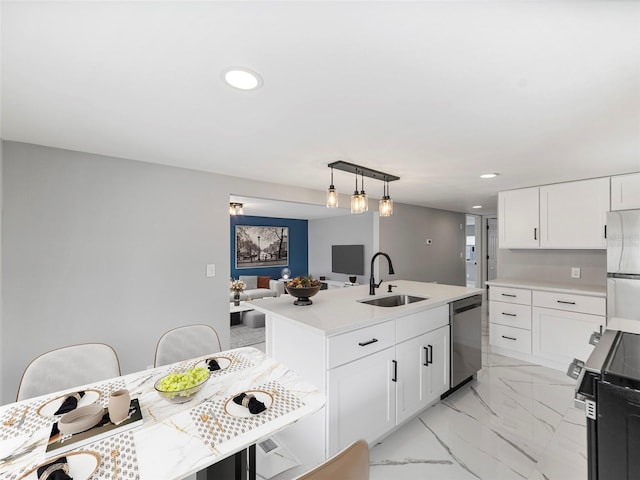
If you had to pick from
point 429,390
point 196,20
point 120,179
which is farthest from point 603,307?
point 120,179

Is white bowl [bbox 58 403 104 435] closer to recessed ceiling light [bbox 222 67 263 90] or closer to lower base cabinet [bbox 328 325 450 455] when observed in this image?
lower base cabinet [bbox 328 325 450 455]

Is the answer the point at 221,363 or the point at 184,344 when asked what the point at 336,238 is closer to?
the point at 184,344

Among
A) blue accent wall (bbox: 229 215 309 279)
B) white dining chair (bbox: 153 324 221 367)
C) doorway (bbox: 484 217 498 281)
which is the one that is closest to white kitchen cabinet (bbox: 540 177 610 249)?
doorway (bbox: 484 217 498 281)

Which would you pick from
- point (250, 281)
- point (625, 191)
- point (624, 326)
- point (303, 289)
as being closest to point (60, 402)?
point (303, 289)

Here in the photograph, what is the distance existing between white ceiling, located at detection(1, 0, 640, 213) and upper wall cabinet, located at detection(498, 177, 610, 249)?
945 millimetres

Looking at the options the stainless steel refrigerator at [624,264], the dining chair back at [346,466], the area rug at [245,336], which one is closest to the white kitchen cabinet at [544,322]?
the stainless steel refrigerator at [624,264]

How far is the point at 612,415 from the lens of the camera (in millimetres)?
975

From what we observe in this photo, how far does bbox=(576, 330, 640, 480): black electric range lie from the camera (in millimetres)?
931

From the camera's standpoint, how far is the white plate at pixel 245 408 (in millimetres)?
1011

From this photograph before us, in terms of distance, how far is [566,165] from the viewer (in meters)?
2.63

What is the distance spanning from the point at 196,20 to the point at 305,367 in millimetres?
1767

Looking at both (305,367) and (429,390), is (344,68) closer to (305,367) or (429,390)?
(305,367)

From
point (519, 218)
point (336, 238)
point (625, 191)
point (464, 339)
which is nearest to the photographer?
point (464, 339)

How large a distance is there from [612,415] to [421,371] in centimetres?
133
